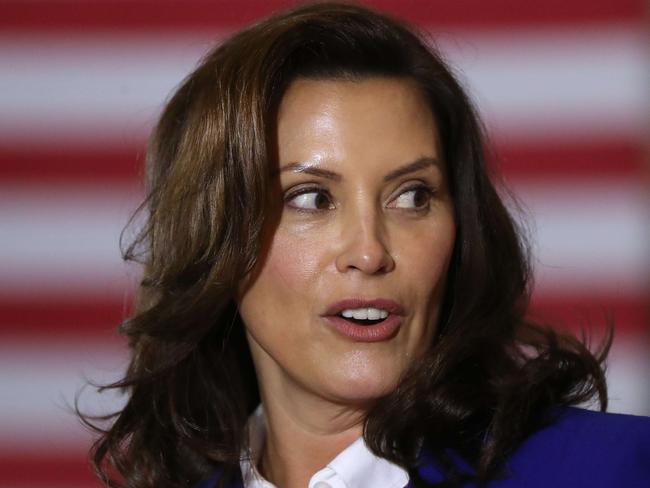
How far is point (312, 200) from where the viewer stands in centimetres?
144

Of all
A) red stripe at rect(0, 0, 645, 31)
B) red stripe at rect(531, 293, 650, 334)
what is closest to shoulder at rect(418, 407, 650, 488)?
red stripe at rect(531, 293, 650, 334)

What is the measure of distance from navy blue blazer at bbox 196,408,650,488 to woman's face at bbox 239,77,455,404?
0.48ft

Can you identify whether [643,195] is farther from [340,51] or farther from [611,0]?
[340,51]

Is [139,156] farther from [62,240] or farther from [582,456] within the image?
[582,456]

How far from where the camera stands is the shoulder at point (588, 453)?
1332mm

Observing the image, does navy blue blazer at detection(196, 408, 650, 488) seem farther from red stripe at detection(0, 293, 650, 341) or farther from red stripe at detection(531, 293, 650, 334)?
red stripe at detection(0, 293, 650, 341)

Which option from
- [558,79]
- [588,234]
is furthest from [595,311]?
[558,79]

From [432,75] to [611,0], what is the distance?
0.77 meters

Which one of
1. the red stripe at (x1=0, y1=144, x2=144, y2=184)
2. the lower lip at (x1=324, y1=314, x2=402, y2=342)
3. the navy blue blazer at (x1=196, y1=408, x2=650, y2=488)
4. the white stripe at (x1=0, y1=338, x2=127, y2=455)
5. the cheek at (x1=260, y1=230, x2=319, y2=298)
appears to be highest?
the red stripe at (x1=0, y1=144, x2=144, y2=184)

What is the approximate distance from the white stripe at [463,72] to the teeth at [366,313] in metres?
0.87

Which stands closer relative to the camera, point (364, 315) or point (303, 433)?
point (364, 315)

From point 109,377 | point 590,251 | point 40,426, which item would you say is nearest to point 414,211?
point 590,251

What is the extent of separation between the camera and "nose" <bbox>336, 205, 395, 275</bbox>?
4.50 ft

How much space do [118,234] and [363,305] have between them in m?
0.98
